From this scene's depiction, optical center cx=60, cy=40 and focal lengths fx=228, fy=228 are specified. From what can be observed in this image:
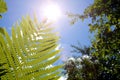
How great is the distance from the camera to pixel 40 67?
1.56ft

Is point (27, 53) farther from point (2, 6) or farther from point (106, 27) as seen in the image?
point (106, 27)

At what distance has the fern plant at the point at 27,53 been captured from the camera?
1.49 ft

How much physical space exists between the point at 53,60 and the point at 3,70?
4.1 inches

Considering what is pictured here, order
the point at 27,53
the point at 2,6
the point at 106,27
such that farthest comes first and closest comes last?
the point at 106,27, the point at 2,6, the point at 27,53

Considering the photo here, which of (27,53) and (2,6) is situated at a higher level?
(2,6)

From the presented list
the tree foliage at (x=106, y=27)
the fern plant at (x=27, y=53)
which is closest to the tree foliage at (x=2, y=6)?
the fern plant at (x=27, y=53)

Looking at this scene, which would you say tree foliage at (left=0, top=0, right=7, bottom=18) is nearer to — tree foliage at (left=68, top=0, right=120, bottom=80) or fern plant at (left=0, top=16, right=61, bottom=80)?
fern plant at (left=0, top=16, right=61, bottom=80)

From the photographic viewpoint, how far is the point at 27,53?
51 centimetres

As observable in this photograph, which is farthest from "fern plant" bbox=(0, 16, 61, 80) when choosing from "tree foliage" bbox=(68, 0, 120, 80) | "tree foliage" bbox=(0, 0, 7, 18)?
"tree foliage" bbox=(68, 0, 120, 80)

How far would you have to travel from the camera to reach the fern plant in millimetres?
454

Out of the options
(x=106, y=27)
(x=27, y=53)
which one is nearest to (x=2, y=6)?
(x=27, y=53)

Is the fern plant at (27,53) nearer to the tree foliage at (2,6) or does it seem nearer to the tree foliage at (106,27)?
the tree foliage at (2,6)

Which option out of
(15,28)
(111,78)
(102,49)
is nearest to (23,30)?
(15,28)

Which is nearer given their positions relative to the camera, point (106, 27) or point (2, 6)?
point (2, 6)
